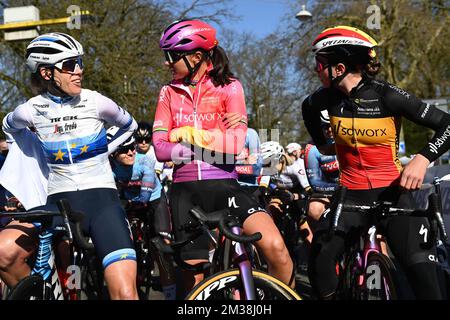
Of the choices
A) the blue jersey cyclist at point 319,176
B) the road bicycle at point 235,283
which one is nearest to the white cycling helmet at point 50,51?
the road bicycle at point 235,283

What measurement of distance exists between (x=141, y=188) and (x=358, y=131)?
131 inches

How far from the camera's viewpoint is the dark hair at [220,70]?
3.77 m

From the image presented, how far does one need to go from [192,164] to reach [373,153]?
1.19 metres

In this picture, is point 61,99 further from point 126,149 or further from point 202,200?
point 126,149

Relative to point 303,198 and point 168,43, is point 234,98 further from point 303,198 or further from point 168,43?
point 303,198

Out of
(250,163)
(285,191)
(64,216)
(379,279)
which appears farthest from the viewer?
(285,191)

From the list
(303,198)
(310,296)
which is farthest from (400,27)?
(310,296)

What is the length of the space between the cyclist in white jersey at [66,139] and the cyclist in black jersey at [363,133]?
4.34 ft

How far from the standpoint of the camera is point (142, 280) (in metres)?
6.34

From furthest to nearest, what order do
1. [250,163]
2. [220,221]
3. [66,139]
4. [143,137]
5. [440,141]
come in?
[143,137]
[250,163]
[66,139]
[440,141]
[220,221]

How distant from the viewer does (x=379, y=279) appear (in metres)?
3.50

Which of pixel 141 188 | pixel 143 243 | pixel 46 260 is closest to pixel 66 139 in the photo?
pixel 46 260

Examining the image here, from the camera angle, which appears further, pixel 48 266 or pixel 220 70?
pixel 220 70

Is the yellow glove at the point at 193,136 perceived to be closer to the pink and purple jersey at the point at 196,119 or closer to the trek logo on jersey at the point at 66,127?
the pink and purple jersey at the point at 196,119
